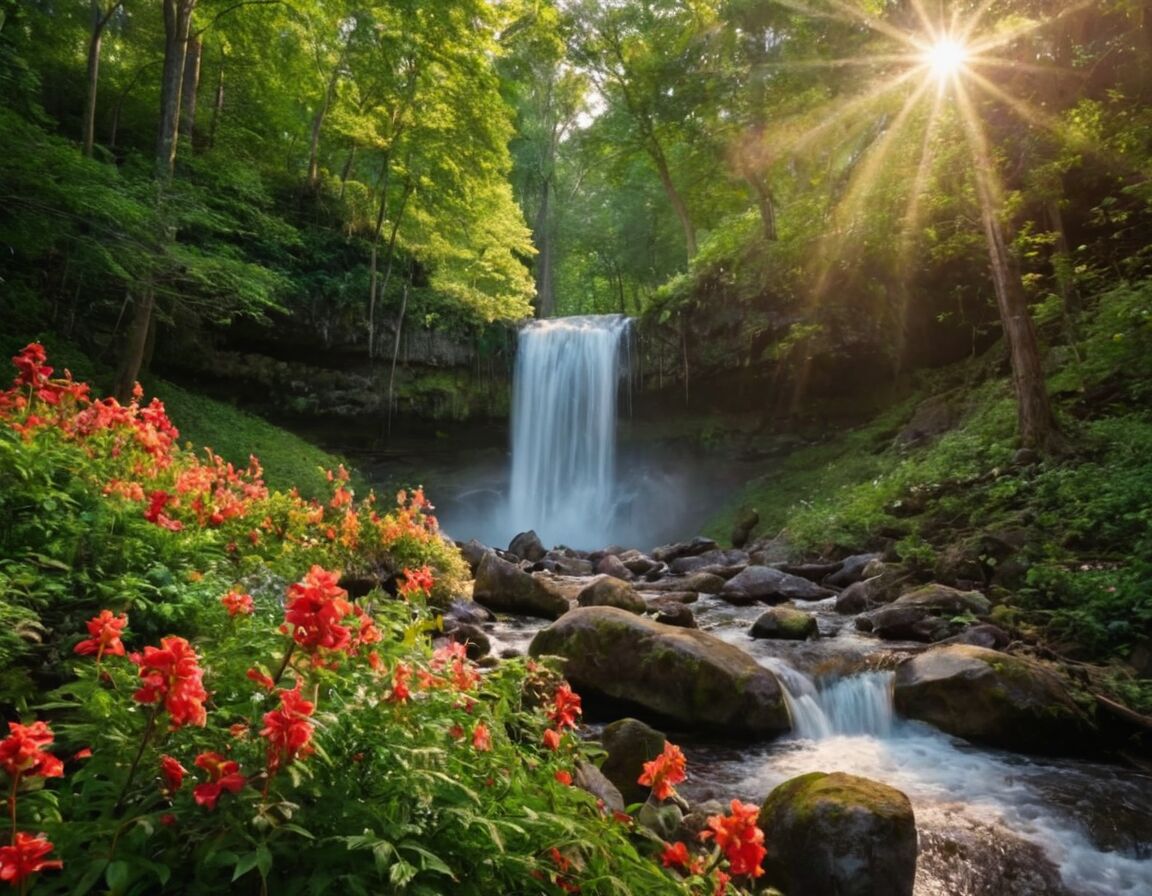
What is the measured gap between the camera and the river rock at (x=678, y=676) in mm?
5520

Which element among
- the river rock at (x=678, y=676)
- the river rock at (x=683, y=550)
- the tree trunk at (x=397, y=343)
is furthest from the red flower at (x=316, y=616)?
the tree trunk at (x=397, y=343)

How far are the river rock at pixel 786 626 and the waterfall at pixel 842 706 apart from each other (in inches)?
54.2

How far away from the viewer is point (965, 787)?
463 cm

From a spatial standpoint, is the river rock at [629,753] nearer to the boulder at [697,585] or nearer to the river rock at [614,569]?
the boulder at [697,585]

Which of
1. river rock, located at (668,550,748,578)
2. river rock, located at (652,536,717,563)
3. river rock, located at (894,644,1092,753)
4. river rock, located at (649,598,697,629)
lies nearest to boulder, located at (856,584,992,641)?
river rock, located at (894,644,1092,753)

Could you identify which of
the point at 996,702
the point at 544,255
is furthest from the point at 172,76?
the point at 544,255

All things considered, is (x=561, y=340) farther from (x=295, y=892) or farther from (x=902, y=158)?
(x=295, y=892)

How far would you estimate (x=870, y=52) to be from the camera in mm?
14492

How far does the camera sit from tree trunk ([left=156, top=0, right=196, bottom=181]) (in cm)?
1080

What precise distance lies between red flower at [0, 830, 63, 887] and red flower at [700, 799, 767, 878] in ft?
5.04

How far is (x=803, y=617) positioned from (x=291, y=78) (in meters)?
17.9

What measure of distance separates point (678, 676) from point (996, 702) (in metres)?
2.46

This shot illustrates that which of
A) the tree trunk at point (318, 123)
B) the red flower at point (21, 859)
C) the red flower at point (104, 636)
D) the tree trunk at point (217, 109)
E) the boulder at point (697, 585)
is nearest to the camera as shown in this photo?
the red flower at point (21, 859)

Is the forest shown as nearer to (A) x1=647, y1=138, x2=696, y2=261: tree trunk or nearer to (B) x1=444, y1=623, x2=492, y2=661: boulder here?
(B) x1=444, y1=623, x2=492, y2=661: boulder
